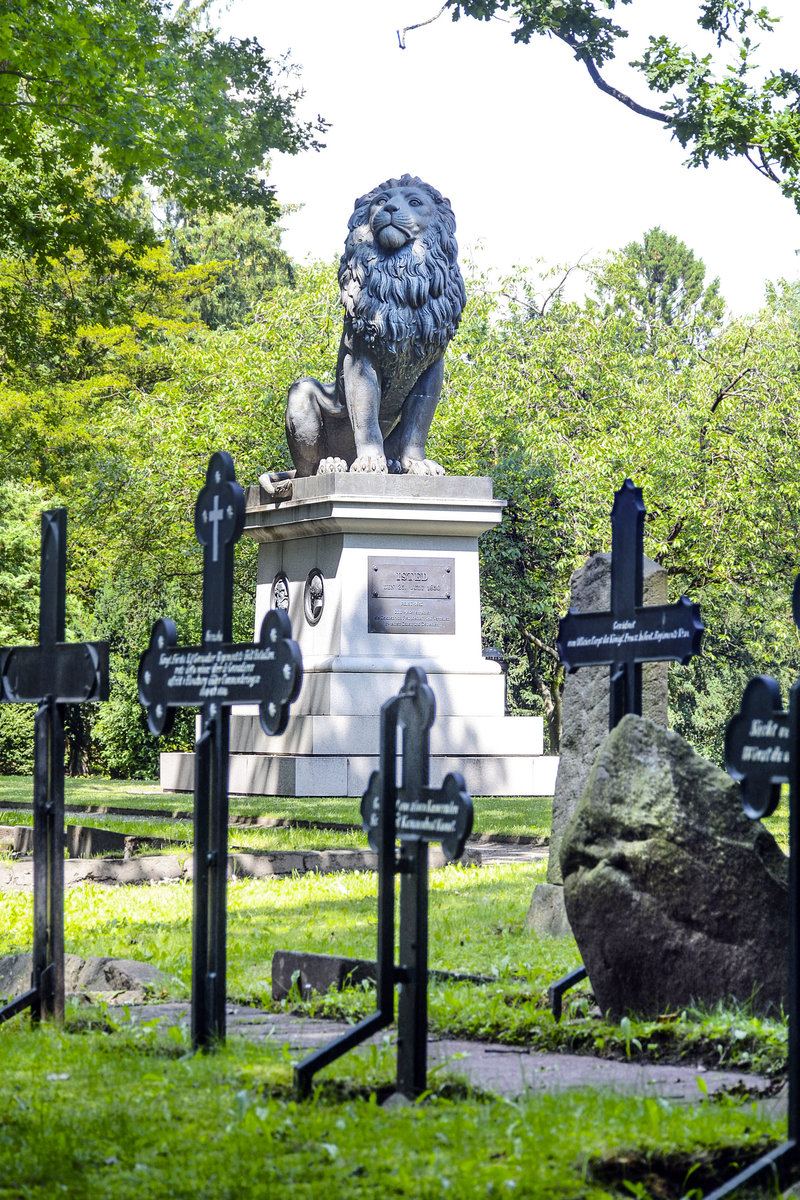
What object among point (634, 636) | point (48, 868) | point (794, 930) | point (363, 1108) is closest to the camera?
point (794, 930)

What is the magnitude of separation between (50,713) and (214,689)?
973 millimetres

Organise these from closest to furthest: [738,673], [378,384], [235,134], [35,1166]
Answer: [35,1166] < [378,384] < [235,134] < [738,673]

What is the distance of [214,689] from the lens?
5.28m

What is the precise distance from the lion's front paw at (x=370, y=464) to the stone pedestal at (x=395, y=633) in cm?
20

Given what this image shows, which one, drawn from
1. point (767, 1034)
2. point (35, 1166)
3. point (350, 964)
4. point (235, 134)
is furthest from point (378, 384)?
point (35, 1166)

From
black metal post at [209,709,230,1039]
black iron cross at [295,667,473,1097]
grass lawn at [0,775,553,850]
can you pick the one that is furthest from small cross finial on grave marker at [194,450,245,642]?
grass lawn at [0,775,553,850]

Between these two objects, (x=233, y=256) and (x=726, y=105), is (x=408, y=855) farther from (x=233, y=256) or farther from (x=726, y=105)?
(x=233, y=256)

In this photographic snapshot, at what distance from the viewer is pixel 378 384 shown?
15.6m

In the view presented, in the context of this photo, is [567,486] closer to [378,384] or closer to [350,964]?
[378,384]

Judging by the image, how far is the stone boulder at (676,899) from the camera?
5.21 m

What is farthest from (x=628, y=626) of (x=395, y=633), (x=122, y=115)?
(x=122, y=115)

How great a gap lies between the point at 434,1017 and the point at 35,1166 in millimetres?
2171

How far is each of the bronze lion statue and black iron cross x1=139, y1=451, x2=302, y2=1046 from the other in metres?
9.98

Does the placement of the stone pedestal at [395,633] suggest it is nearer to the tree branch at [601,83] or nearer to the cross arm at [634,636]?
the tree branch at [601,83]
